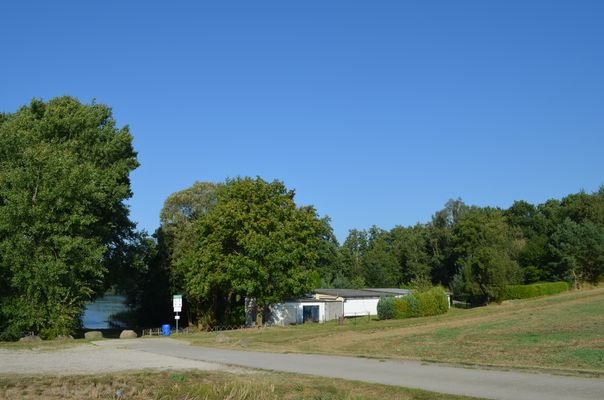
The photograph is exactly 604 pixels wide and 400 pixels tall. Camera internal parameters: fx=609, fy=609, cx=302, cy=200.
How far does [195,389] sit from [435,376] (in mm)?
6530

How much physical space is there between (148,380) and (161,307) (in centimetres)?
5611

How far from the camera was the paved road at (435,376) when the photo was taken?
1338 centimetres

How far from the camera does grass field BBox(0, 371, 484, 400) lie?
13453mm

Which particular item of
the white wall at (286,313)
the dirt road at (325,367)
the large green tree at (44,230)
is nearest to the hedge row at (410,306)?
the white wall at (286,313)

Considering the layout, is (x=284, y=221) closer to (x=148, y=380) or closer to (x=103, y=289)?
(x=103, y=289)

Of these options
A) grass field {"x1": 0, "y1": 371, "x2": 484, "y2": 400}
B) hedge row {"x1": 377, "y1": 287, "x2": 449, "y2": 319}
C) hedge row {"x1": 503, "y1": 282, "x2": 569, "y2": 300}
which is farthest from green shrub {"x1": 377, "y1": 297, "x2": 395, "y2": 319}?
grass field {"x1": 0, "y1": 371, "x2": 484, "y2": 400}

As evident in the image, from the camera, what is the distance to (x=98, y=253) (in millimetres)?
41312

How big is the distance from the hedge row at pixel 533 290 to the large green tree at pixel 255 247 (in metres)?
27.4

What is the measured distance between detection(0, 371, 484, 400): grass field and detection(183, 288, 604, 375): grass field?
5.72 m

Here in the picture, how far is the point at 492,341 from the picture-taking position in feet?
89.4

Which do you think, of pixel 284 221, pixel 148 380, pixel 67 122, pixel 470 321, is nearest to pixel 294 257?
pixel 284 221

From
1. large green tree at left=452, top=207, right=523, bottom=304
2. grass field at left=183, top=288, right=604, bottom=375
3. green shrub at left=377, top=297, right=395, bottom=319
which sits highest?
large green tree at left=452, top=207, right=523, bottom=304

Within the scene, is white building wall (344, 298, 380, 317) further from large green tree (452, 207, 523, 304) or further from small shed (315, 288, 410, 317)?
large green tree (452, 207, 523, 304)

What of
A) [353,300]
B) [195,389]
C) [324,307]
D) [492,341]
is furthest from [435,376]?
[353,300]
